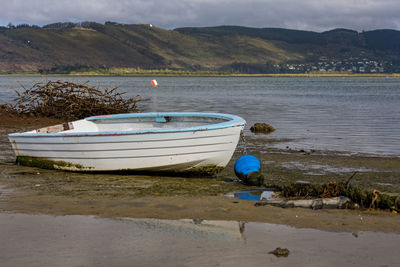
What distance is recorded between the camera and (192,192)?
8430 millimetres

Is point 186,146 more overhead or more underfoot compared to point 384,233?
more overhead

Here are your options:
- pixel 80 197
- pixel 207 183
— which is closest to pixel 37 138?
pixel 80 197

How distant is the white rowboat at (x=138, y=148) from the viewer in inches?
372

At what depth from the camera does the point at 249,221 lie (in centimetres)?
657

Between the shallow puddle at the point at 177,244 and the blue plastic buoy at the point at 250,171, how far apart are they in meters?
2.68

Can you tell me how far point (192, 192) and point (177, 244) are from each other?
2.80 m

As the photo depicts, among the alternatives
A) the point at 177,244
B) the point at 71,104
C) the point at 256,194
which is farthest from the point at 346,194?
the point at 71,104

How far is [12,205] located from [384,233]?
17.7 ft

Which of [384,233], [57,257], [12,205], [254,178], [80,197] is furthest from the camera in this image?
[254,178]

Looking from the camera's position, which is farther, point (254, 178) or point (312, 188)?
point (254, 178)

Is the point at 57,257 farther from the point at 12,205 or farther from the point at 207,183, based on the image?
the point at 207,183

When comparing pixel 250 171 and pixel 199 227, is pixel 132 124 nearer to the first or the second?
pixel 250 171

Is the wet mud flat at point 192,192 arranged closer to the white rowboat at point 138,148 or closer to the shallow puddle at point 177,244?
the white rowboat at point 138,148

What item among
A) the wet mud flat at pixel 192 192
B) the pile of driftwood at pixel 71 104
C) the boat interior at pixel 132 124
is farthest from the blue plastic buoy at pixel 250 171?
the pile of driftwood at pixel 71 104
